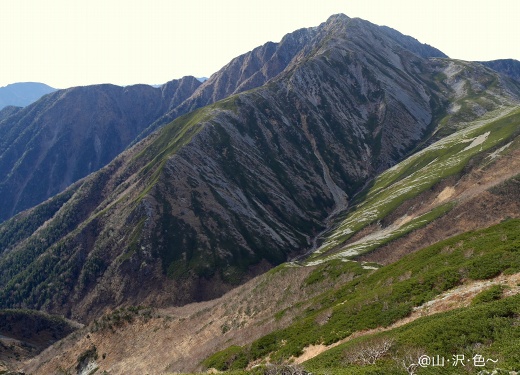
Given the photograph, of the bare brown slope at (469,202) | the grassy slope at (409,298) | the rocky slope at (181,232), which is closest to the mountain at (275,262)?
the grassy slope at (409,298)

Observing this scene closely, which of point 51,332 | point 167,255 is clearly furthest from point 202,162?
point 51,332

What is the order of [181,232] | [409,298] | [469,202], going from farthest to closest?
[181,232], [469,202], [409,298]

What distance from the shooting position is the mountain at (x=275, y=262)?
3072 centimetres

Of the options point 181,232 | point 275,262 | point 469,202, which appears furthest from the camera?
point 181,232

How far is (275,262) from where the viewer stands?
144500 mm

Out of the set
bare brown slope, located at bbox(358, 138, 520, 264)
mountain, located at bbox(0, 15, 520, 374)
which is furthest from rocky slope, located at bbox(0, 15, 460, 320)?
bare brown slope, located at bbox(358, 138, 520, 264)

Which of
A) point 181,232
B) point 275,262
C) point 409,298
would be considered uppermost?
point 409,298

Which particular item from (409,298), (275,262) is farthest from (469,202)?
(275,262)

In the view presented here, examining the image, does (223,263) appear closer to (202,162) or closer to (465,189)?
(202,162)

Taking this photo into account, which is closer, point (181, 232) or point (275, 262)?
point (275, 262)

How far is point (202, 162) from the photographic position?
174000 millimetres

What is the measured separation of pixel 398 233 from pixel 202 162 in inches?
4142

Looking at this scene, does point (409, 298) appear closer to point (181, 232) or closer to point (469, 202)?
point (469, 202)

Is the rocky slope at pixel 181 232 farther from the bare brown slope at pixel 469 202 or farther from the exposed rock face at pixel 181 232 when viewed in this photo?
the bare brown slope at pixel 469 202
